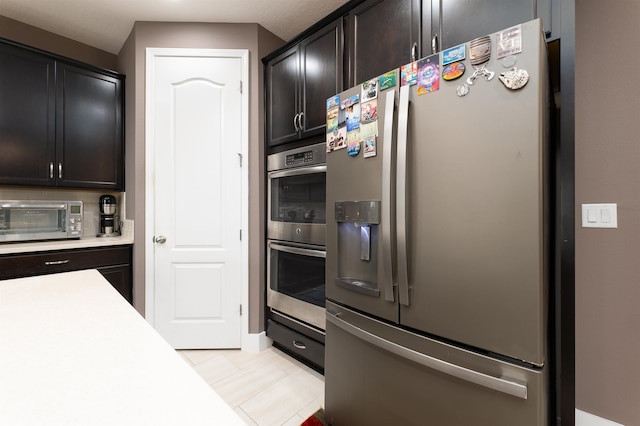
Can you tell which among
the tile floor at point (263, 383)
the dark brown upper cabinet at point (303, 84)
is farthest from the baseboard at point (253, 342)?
the dark brown upper cabinet at point (303, 84)

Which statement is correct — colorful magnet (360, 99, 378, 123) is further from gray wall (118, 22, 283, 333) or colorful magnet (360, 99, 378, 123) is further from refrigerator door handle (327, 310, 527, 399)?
gray wall (118, 22, 283, 333)

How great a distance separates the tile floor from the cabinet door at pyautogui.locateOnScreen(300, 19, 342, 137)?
1.68m

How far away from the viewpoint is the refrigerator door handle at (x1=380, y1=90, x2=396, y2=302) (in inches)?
45.7

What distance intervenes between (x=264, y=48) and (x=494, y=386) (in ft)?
8.73

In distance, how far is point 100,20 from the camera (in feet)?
7.96

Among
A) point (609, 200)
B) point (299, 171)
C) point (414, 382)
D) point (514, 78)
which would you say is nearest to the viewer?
point (514, 78)

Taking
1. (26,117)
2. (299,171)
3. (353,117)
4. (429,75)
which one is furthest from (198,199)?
(429,75)

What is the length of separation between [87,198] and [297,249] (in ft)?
7.03

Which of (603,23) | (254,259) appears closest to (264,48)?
(254,259)

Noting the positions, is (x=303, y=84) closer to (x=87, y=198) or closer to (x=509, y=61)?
(x=509, y=61)

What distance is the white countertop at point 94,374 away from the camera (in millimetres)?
416

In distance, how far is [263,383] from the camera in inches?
78.5

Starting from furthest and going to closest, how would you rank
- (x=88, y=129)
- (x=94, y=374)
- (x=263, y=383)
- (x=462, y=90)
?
(x=88, y=129), (x=263, y=383), (x=462, y=90), (x=94, y=374)

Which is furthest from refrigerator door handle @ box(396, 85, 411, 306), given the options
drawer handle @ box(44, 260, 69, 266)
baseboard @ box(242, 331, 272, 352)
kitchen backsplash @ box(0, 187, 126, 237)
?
kitchen backsplash @ box(0, 187, 126, 237)
